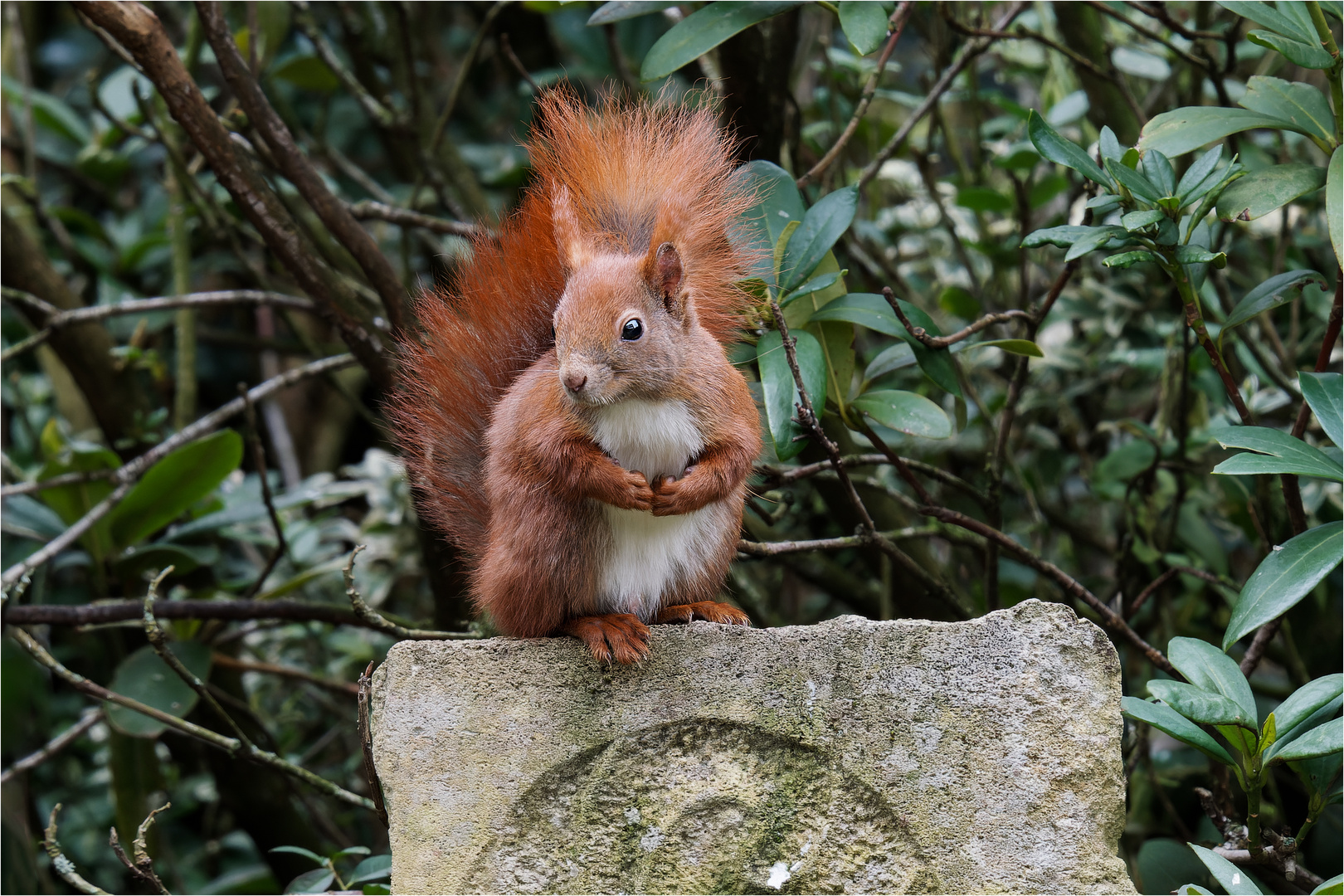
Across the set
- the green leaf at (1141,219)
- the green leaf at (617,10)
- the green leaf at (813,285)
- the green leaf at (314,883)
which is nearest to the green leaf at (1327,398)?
the green leaf at (1141,219)

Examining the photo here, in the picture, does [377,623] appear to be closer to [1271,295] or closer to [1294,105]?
[1271,295]

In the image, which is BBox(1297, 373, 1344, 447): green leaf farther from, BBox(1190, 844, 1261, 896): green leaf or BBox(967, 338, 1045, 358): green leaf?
BBox(1190, 844, 1261, 896): green leaf

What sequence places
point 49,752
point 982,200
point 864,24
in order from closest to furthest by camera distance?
1. point 864,24
2. point 49,752
3. point 982,200

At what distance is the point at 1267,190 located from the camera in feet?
5.19

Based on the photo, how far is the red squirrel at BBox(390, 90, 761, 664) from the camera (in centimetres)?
138

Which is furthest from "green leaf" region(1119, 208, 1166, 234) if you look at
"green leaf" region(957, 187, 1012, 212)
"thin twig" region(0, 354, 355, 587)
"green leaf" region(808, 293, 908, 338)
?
"thin twig" region(0, 354, 355, 587)

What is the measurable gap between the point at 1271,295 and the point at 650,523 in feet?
3.22

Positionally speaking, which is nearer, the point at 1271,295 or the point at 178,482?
the point at 1271,295

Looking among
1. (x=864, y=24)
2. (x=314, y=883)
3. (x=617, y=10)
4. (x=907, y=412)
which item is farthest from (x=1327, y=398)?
(x=314, y=883)

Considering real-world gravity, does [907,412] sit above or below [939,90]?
below

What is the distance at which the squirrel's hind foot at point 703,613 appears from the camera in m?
1.52

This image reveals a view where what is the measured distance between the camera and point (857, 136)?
3178 millimetres

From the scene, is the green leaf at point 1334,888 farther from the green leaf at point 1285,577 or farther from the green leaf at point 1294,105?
the green leaf at point 1294,105

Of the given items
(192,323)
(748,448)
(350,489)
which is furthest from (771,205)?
(192,323)
